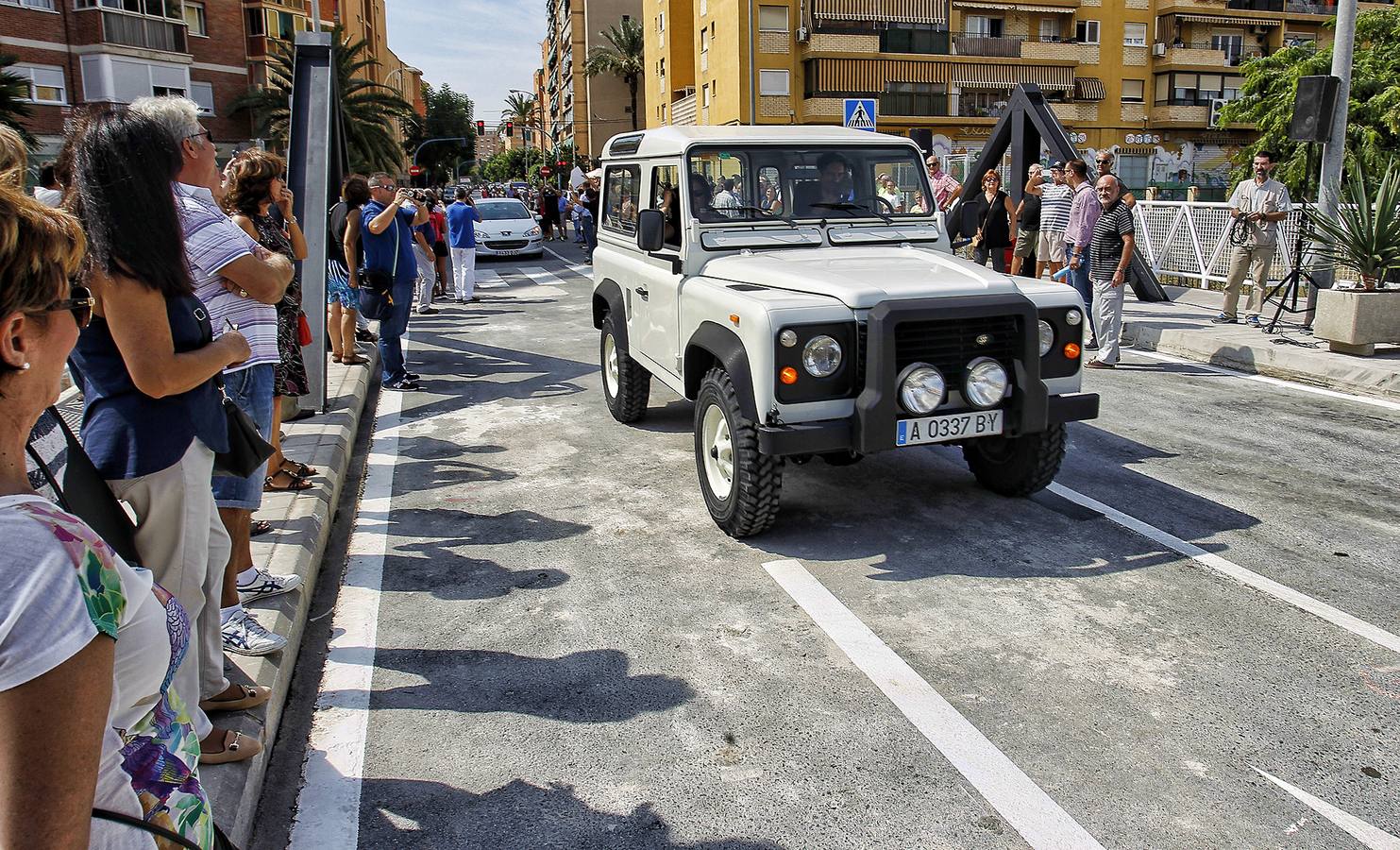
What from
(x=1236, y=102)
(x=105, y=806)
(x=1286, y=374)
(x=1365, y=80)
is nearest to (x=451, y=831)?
(x=105, y=806)

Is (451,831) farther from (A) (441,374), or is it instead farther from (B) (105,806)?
(A) (441,374)

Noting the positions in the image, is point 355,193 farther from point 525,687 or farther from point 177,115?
point 525,687

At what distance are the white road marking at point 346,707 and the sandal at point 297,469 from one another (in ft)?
1.18

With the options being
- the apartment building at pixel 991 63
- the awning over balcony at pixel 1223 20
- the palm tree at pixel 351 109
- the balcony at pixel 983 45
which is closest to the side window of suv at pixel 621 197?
the palm tree at pixel 351 109

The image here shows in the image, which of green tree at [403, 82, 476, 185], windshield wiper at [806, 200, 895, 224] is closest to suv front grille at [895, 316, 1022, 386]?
windshield wiper at [806, 200, 895, 224]

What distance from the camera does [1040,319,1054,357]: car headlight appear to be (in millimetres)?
5406

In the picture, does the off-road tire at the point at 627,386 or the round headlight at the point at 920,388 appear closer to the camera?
the round headlight at the point at 920,388

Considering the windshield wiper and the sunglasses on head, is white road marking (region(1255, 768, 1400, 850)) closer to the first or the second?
the sunglasses on head

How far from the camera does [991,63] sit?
1994 inches

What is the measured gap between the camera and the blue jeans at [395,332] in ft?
31.9

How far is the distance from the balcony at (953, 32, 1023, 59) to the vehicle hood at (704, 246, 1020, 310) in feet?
159

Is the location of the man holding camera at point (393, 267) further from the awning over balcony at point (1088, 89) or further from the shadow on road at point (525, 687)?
the awning over balcony at point (1088, 89)

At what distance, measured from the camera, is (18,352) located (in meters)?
1.45

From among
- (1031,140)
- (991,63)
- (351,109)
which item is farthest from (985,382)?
(991,63)
